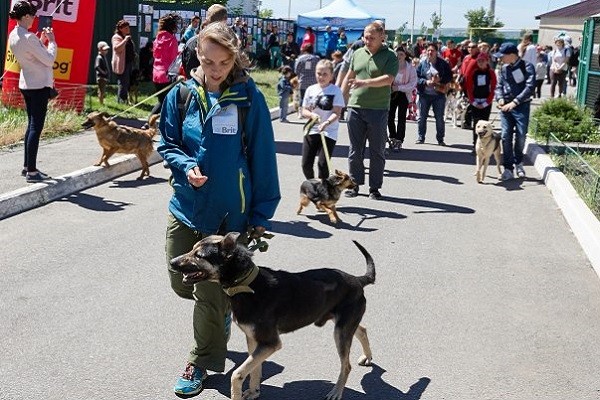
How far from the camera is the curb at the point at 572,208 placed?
7496mm

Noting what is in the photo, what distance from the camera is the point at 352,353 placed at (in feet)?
16.5

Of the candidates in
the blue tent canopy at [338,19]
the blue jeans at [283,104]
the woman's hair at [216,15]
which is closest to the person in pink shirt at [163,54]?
the blue jeans at [283,104]

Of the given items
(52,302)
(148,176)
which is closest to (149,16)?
(148,176)

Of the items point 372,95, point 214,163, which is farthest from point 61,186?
point 214,163

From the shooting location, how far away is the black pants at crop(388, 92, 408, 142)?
46.2 feet

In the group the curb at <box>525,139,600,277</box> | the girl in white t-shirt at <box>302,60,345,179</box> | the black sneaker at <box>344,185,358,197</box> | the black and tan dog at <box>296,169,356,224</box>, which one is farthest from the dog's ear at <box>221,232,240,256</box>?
the black sneaker at <box>344,185,358,197</box>

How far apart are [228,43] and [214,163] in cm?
63

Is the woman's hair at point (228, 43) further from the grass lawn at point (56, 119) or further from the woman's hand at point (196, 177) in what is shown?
the grass lawn at point (56, 119)

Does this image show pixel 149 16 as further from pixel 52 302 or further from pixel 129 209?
pixel 52 302

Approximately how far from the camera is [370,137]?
9727mm

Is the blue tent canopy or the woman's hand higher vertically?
the blue tent canopy

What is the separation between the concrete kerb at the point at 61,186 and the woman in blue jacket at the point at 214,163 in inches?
179

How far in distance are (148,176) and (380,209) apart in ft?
11.1

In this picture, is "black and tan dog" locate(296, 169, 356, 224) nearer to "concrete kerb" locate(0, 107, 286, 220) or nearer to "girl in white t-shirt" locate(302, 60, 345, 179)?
"girl in white t-shirt" locate(302, 60, 345, 179)
